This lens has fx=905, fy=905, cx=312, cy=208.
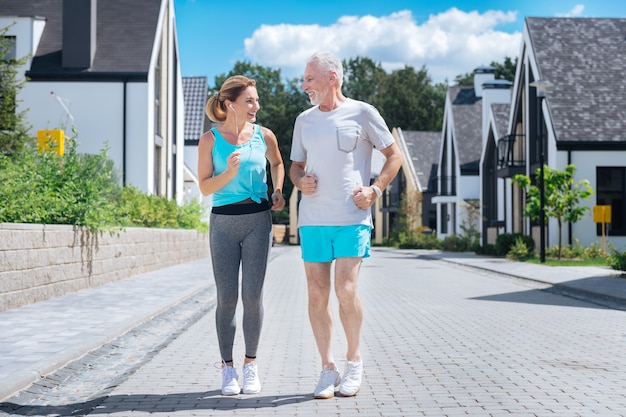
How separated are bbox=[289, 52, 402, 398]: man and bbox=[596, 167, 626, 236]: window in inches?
1048

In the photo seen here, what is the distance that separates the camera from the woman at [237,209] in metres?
5.80

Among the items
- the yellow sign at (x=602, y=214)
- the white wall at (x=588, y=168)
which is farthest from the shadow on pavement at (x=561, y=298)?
the white wall at (x=588, y=168)

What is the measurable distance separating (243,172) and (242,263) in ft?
1.94

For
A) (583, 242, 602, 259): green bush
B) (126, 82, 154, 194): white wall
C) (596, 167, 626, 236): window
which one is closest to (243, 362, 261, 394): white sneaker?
(583, 242, 602, 259): green bush

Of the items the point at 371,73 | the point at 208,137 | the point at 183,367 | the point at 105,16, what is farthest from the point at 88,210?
the point at 371,73

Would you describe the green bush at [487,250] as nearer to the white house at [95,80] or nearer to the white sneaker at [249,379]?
the white house at [95,80]

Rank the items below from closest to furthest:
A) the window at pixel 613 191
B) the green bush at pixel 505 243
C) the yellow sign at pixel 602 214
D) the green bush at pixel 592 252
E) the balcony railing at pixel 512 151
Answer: the yellow sign at pixel 602 214
the green bush at pixel 592 252
the window at pixel 613 191
the green bush at pixel 505 243
the balcony railing at pixel 512 151

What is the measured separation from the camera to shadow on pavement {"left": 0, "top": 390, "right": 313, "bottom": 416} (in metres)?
5.46

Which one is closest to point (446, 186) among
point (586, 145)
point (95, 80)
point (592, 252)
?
point (586, 145)

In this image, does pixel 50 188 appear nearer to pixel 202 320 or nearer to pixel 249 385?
pixel 202 320

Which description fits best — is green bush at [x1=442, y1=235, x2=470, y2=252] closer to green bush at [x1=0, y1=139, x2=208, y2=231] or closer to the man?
green bush at [x1=0, y1=139, x2=208, y2=231]

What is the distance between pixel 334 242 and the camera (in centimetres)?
570

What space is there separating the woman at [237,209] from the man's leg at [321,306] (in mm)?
344

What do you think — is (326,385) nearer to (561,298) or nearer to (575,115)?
(561,298)
